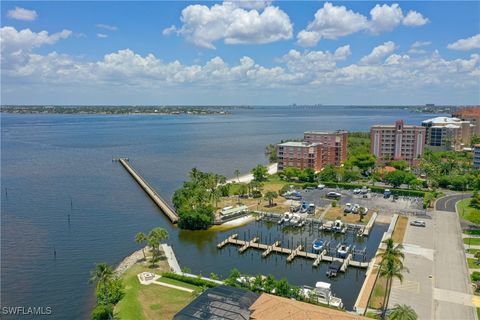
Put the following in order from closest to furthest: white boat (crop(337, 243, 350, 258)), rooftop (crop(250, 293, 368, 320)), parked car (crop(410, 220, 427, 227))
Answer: rooftop (crop(250, 293, 368, 320)), white boat (crop(337, 243, 350, 258)), parked car (crop(410, 220, 427, 227))

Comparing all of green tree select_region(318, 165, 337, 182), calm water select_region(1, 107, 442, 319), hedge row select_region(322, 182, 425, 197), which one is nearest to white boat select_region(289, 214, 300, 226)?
calm water select_region(1, 107, 442, 319)

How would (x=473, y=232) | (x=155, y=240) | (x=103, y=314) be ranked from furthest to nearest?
(x=473, y=232)
(x=155, y=240)
(x=103, y=314)

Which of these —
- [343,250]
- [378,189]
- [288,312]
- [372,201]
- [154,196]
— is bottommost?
[343,250]

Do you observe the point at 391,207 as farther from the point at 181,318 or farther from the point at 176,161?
the point at 176,161

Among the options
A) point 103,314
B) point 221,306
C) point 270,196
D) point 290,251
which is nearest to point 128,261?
point 103,314

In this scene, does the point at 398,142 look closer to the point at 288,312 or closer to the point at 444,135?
the point at 444,135

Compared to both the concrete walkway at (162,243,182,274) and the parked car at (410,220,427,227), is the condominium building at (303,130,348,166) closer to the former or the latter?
the parked car at (410,220,427,227)

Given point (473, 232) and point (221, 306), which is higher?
point (221, 306)
